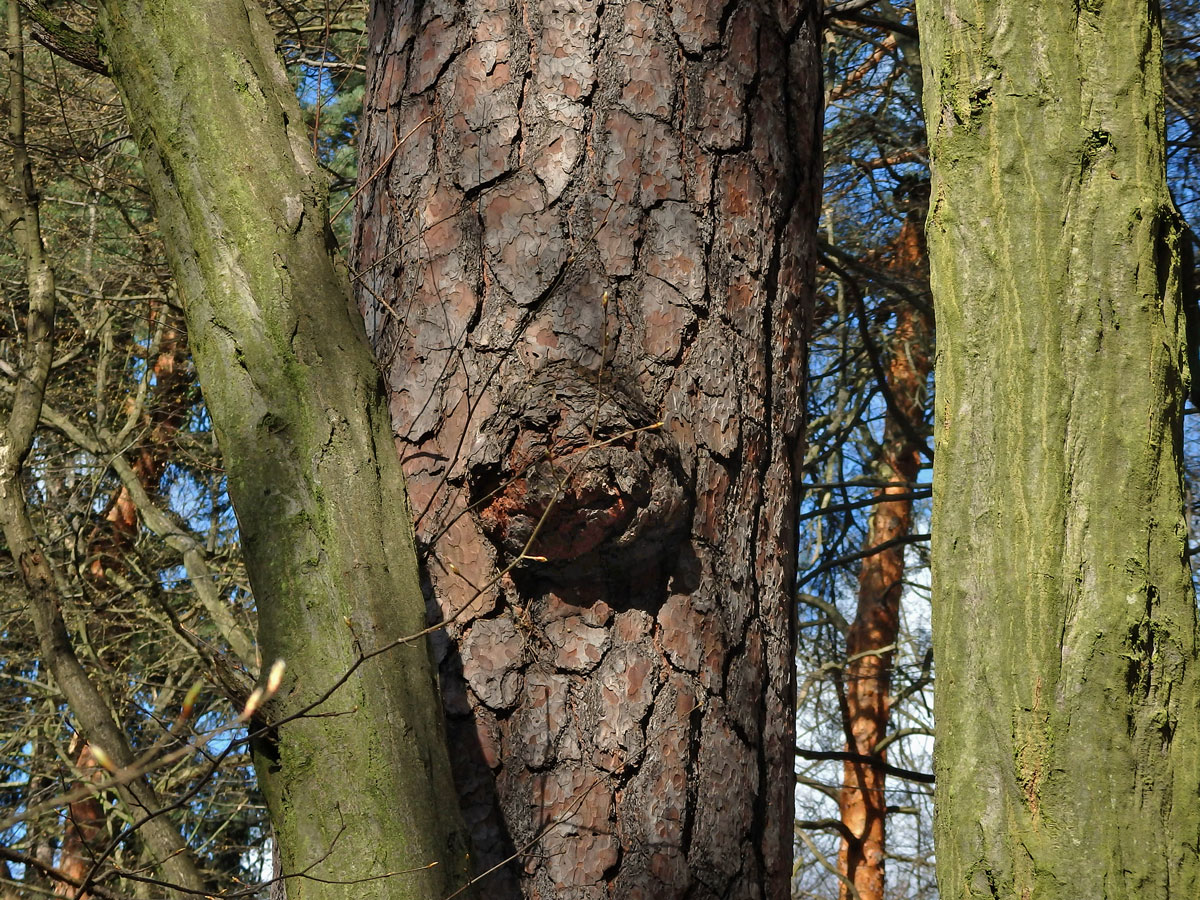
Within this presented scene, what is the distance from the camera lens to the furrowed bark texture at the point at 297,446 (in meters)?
1.18

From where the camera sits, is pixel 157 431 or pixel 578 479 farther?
pixel 157 431

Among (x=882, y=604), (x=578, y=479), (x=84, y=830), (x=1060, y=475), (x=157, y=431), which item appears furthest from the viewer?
(x=882, y=604)

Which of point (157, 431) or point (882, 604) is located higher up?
point (157, 431)

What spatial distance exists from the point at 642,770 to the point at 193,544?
4.62 metres

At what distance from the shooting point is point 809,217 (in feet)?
6.03

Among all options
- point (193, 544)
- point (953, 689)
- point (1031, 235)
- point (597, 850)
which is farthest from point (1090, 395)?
point (193, 544)

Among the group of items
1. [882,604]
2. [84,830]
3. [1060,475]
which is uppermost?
[1060,475]

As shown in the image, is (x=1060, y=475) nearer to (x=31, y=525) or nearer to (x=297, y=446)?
(x=297, y=446)

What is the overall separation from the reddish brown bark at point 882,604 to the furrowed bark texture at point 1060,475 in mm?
4175

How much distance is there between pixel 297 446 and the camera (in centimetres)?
129

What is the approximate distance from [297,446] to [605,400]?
1.44 ft

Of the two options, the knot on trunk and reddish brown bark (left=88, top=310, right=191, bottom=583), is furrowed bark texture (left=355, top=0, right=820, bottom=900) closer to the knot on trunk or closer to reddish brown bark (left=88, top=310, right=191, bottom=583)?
the knot on trunk

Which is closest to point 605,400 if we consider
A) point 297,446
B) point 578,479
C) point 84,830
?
point 578,479

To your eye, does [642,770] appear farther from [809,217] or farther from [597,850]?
[809,217]
